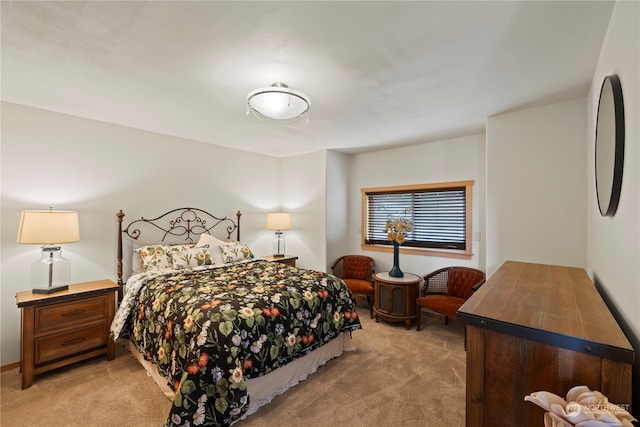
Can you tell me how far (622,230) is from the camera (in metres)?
1.34

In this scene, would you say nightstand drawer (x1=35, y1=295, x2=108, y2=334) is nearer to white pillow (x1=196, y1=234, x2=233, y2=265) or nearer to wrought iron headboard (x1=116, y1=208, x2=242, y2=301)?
wrought iron headboard (x1=116, y1=208, x2=242, y2=301)

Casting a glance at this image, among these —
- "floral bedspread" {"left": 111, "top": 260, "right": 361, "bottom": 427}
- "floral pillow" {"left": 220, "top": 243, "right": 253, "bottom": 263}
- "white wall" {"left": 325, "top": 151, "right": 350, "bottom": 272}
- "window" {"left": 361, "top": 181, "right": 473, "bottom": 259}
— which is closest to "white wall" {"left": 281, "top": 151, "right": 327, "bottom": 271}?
"white wall" {"left": 325, "top": 151, "right": 350, "bottom": 272}

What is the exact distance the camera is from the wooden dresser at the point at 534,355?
3.11 feet

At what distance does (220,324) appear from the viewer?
195cm

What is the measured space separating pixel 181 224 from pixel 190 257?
2.61ft

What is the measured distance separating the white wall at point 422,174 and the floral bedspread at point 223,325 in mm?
1709

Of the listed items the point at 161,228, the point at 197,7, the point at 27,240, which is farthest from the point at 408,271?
the point at 27,240

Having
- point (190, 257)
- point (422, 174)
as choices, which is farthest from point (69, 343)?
point (422, 174)

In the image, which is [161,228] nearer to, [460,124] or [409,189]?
[409,189]

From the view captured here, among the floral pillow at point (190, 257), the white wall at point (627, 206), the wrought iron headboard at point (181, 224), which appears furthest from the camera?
the wrought iron headboard at point (181, 224)

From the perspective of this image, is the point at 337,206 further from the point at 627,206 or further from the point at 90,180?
the point at 627,206

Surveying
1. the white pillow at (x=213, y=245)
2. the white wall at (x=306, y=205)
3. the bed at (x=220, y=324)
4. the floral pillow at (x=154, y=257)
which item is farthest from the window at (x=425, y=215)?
the floral pillow at (x=154, y=257)

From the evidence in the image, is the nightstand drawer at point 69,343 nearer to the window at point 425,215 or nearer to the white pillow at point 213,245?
the white pillow at point 213,245

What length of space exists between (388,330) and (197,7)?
372 centimetres
